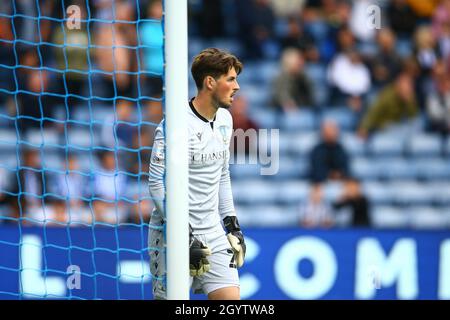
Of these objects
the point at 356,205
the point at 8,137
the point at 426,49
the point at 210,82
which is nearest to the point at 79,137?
the point at 8,137

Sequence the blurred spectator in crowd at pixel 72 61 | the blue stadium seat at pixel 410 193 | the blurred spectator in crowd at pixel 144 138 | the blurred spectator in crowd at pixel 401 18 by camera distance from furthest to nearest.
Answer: the blurred spectator in crowd at pixel 401 18 → the blue stadium seat at pixel 410 193 → the blurred spectator in crowd at pixel 72 61 → the blurred spectator in crowd at pixel 144 138

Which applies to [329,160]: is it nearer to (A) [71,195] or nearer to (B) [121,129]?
(B) [121,129]

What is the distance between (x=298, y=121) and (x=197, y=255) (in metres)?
5.48

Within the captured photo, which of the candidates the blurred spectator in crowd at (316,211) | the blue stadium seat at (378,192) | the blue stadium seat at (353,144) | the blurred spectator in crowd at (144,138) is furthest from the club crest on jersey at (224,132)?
the blue stadium seat at (353,144)

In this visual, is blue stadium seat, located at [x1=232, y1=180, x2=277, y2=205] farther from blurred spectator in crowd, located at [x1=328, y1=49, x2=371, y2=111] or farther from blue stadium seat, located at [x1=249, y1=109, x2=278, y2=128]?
blurred spectator in crowd, located at [x1=328, y1=49, x2=371, y2=111]

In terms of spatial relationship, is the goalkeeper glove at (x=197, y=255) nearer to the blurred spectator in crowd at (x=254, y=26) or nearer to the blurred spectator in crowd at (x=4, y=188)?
the blurred spectator in crowd at (x=4, y=188)

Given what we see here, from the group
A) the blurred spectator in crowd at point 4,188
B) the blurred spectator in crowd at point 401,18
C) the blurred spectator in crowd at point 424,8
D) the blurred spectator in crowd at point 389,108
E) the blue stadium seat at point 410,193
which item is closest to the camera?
the blurred spectator in crowd at point 4,188

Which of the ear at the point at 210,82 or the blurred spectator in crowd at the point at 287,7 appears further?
the blurred spectator in crowd at the point at 287,7

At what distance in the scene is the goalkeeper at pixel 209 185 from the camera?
219 inches

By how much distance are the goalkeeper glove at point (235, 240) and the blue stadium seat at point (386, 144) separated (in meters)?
5.10

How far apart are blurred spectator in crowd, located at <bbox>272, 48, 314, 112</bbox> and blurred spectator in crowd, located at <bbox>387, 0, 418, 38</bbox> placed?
143 cm

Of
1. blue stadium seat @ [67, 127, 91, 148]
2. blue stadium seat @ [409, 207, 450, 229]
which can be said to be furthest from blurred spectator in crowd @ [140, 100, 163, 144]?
blue stadium seat @ [409, 207, 450, 229]
